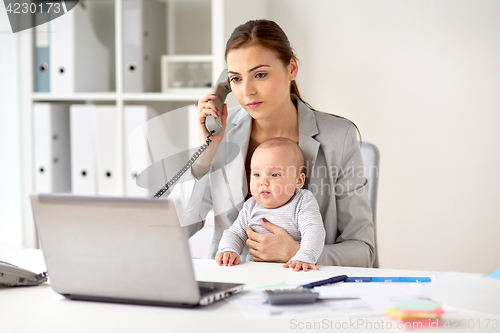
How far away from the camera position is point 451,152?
225 centimetres

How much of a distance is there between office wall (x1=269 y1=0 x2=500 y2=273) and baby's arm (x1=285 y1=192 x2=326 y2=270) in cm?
100

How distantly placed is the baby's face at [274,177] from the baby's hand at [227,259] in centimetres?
23

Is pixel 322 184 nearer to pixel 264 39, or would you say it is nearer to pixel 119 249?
pixel 264 39

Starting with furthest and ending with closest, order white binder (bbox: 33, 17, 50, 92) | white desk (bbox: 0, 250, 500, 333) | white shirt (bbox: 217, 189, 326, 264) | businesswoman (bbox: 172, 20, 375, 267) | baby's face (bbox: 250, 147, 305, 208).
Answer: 1. white binder (bbox: 33, 17, 50, 92)
2. businesswoman (bbox: 172, 20, 375, 267)
3. baby's face (bbox: 250, 147, 305, 208)
4. white shirt (bbox: 217, 189, 326, 264)
5. white desk (bbox: 0, 250, 500, 333)

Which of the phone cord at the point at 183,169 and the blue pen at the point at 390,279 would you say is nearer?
the blue pen at the point at 390,279

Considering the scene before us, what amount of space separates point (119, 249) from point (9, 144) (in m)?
1.87

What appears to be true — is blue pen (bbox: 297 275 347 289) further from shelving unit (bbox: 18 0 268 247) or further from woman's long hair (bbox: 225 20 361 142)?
shelving unit (bbox: 18 0 268 247)

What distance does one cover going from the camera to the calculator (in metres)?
0.79

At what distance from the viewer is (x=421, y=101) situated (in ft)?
7.36

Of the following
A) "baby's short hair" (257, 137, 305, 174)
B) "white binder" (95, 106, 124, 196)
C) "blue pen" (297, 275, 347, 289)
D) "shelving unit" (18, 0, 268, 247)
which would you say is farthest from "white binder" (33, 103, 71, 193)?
"blue pen" (297, 275, 347, 289)

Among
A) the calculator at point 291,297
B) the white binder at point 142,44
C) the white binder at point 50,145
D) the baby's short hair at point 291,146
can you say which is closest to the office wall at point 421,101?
the white binder at point 142,44

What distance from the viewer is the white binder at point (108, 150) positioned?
216 cm

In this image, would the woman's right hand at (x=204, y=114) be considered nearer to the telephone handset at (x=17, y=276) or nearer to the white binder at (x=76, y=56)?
the telephone handset at (x=17, y=276)

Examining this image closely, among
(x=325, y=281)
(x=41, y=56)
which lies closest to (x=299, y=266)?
(x=325, y=281)
